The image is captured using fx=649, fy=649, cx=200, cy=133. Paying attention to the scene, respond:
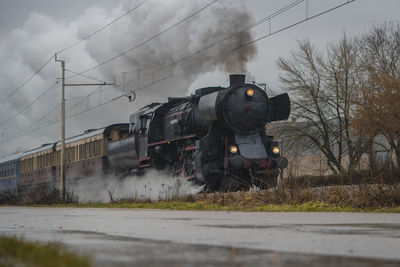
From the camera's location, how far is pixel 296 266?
4.46 m

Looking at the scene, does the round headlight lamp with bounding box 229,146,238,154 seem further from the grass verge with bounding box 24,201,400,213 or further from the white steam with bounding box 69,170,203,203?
the grass verge with bounding box 24,201,400,213

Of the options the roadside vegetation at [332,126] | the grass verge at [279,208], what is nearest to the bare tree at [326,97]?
the roadside vegetation at [332,126]

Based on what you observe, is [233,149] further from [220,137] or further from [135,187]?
[135,187]

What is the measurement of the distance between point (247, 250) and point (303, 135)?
34.2m

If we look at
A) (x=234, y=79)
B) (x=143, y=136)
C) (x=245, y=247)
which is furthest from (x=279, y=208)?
(x=143, y=136)

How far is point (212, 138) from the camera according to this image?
23.1 m

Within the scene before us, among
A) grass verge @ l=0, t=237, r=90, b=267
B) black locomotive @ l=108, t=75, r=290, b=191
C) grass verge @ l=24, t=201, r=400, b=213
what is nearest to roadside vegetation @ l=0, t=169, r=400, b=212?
grass verge @ l=24, t=201, r=400, b=213

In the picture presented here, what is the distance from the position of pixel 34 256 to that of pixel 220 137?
1892 centimetres

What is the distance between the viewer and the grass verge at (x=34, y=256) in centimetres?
412

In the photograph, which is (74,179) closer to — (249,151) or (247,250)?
(249,151)

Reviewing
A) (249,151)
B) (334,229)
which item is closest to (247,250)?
(334,229)

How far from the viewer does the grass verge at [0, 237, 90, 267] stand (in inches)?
162

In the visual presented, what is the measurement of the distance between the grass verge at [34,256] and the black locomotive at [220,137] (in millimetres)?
16356

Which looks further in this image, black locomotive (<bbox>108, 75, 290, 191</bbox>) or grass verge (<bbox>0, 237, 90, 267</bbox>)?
black locomotive (<bbox>108, 75, 290, 191</bbox>)
